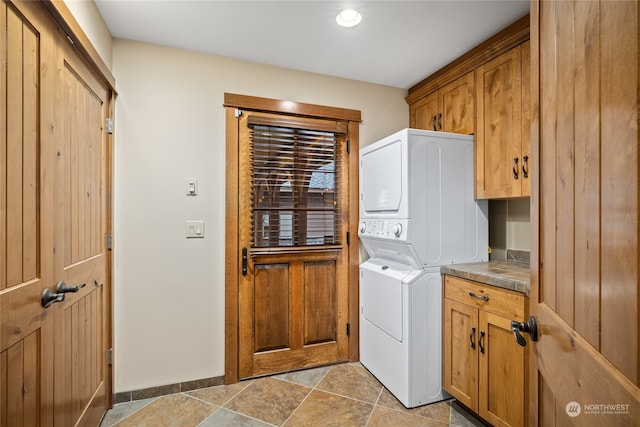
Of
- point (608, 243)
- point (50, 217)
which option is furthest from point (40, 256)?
point (608, 243)

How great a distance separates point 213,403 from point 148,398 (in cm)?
44

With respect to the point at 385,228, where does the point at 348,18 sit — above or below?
above

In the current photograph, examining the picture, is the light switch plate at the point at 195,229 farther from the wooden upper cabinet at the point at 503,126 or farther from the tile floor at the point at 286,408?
the wooden upper cabinet at the point at 503,126

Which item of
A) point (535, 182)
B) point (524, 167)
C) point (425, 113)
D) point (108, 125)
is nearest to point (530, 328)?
point (535, 182)

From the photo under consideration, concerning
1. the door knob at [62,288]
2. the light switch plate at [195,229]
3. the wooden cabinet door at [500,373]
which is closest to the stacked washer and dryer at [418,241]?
the wooden cabinet door at [500,373]

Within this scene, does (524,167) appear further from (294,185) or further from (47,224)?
(47,224)

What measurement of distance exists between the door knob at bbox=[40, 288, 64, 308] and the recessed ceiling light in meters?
1.96

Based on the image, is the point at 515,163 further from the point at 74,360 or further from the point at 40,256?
the point at 74,360

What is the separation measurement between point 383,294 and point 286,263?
0.78m

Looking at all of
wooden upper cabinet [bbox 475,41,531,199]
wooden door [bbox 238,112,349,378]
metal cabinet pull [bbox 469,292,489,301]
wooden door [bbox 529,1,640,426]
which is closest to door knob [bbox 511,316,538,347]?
wooden door [bbox 529,1,640,426]

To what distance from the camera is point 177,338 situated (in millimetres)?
2227

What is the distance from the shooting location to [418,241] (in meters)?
2.06

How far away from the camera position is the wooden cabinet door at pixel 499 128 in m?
1.96

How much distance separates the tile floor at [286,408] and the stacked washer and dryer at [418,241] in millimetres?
111
